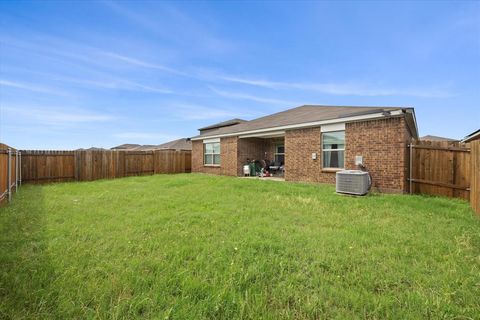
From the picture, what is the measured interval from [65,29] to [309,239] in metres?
10.9

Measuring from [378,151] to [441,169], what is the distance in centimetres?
199

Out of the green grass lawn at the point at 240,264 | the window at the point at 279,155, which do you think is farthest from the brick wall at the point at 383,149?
the window at the point at 279,155

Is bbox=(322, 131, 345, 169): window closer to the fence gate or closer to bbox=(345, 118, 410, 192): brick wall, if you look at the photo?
bbox=(345, 118, 410, 192): brick wall

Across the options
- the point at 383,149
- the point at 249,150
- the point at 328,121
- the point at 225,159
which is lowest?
the point at 225,159

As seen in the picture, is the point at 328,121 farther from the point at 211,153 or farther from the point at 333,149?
the point at 211,153

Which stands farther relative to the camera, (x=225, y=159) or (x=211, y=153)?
(x=211, y=153)

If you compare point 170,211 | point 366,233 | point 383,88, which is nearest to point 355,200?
point 366,233

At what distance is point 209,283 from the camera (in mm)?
2604

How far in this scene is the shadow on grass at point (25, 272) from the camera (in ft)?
7.27

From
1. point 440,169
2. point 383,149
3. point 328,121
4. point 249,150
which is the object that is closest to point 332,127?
point 328,121

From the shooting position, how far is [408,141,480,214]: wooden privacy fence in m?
7.53

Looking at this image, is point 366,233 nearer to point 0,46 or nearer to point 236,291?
point 236,291

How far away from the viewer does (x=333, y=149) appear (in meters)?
10.2

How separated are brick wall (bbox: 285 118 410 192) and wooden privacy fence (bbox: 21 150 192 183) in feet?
39.8
